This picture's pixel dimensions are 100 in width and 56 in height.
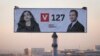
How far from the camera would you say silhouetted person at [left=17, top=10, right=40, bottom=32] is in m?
4.93

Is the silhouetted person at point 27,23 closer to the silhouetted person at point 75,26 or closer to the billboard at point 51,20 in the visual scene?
the billboard at point 51,20

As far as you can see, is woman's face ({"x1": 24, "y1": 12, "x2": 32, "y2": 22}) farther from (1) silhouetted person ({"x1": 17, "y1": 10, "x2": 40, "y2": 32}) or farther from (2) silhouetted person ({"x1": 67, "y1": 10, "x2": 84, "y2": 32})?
(2) silhouetted person ({"x1": 67, "y1": 10, "x2": 84, "y2": 32})

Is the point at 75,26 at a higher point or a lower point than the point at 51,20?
lower

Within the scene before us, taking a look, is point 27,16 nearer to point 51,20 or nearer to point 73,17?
point 51,20

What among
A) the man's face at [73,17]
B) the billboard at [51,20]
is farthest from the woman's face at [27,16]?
the man's face at [73,17]

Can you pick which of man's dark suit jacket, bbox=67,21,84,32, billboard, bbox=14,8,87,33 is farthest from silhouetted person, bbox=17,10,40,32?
man's dark suit jacket, bbox=67,21,84,32

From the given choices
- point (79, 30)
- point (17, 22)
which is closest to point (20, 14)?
point (17, 22)

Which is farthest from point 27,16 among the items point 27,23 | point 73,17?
point 73,17

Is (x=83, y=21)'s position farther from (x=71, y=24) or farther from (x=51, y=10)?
(x=51, y=10)

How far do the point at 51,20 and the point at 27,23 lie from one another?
399mm

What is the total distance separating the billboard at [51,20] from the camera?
4914 mm

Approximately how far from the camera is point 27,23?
4.98m

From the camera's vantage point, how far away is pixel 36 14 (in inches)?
Answer: 195

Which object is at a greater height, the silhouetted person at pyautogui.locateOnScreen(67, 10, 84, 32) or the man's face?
the man's face
